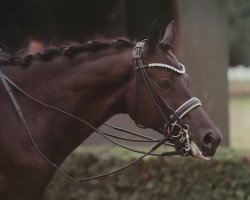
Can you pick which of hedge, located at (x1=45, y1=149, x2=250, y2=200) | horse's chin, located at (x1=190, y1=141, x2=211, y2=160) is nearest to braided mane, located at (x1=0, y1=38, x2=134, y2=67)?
horse's chin, located at (x1=190, y1=141, x2=211, y2=160)

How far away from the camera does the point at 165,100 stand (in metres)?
4.97

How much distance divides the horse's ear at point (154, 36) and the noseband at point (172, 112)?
10 cm

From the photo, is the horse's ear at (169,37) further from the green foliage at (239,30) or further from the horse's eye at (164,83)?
the green foliage at (239,30)

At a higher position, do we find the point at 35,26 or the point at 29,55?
the point at 29,55

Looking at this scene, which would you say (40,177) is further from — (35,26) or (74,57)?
(35,26)

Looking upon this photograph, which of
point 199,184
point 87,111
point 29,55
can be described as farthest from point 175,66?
point 199,184

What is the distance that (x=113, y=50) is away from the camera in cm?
518

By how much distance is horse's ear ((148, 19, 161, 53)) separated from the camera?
4.98 m

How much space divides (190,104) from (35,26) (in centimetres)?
585

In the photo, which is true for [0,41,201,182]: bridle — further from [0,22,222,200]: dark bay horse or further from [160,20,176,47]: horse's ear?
[160,20,176,47]: horse's ear

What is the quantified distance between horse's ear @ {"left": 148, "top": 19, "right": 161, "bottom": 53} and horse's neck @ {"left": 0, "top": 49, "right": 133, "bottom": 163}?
19cm

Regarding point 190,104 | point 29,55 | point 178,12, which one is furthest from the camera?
point 178,12

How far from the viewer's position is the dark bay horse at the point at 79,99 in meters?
4.99

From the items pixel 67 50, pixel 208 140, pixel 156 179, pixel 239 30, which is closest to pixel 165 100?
pixel 208 140
